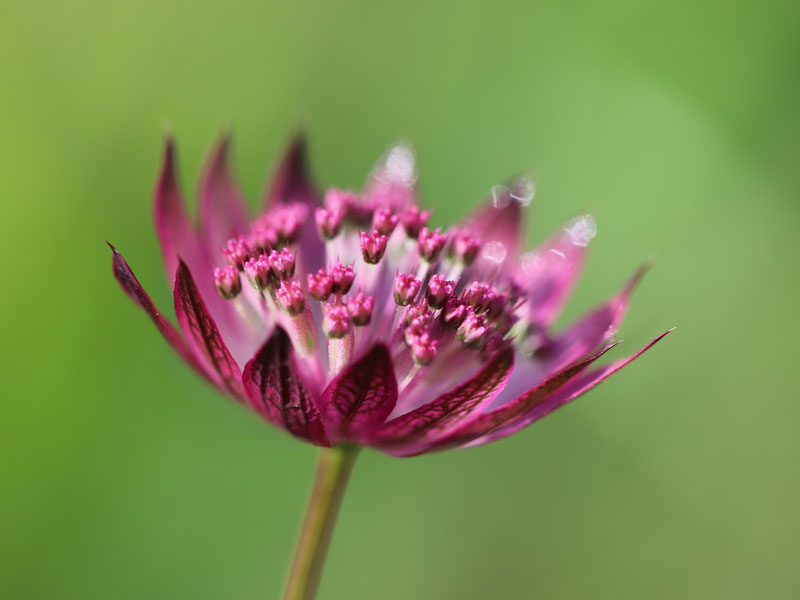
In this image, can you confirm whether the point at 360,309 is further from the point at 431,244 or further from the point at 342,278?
the point at 431,244

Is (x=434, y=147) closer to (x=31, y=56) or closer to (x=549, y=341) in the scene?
(x=31, y=56)

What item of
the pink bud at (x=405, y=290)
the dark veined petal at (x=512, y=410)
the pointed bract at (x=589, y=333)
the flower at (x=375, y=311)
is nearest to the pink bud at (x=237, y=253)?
the flower at (x=375, y=311)

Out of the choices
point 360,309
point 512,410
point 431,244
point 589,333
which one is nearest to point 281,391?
point 360,309

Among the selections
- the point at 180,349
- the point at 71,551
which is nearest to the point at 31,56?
the point at 71,551

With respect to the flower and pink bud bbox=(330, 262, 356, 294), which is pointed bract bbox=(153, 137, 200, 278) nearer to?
the flower

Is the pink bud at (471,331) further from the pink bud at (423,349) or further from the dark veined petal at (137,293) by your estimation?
the dark veined petal at (137,293)

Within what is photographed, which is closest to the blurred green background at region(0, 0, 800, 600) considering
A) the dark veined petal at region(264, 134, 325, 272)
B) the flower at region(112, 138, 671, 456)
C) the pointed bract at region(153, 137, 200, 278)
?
the dark veined petal at region(264, 134, 325, 272)
